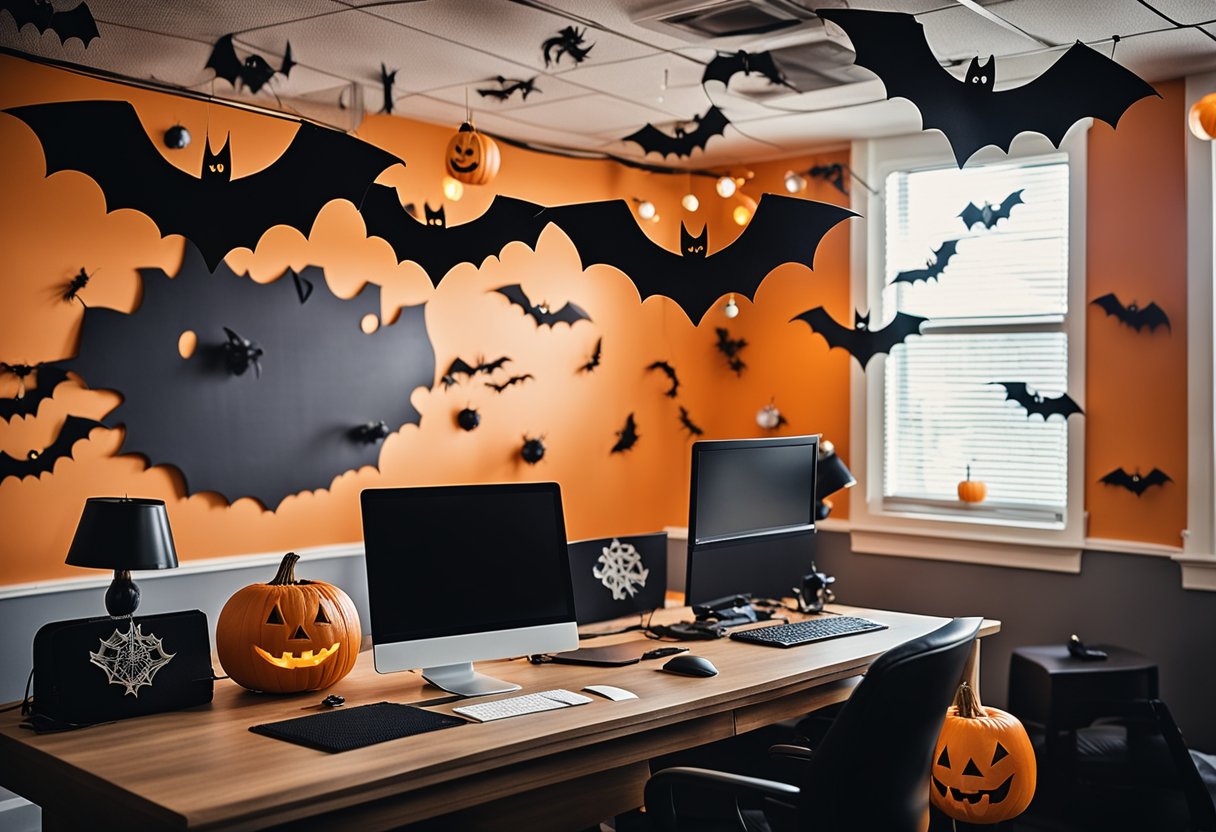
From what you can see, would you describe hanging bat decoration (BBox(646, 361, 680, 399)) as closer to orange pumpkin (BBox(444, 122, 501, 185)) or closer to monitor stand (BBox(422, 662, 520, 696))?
orange pumpkin (BBox(444, 122, 501, 185))

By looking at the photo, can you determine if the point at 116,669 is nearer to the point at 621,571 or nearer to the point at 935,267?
the point at 621,571

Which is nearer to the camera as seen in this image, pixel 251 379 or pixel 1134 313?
pixel 251 379

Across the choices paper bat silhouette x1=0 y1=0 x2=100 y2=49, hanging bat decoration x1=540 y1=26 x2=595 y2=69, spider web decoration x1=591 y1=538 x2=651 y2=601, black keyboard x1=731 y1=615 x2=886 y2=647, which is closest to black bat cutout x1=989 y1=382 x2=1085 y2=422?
black keyboard x1=731 y1=615 x2=886 y2=647

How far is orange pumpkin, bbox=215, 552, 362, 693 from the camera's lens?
2.65m

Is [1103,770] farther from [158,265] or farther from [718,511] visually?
[158,265]

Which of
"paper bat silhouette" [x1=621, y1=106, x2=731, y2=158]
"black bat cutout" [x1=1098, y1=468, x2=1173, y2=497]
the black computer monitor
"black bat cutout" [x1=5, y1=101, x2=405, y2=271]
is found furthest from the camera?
"black bat cutout" [x1=1098, y1=468, x2=1173, y2=497]

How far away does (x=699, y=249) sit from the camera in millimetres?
3348

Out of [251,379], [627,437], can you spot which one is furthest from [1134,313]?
[251,379]

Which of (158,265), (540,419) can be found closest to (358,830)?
(158,265)

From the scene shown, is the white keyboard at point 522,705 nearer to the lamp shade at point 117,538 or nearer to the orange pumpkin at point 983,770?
the lamp shade at point 117,538

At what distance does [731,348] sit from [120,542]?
3664 millimetres

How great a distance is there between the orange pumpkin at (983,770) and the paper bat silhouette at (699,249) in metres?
1.38

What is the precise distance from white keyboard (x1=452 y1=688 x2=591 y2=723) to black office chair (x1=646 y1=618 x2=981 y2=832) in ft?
1.57

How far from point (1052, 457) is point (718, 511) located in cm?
209
